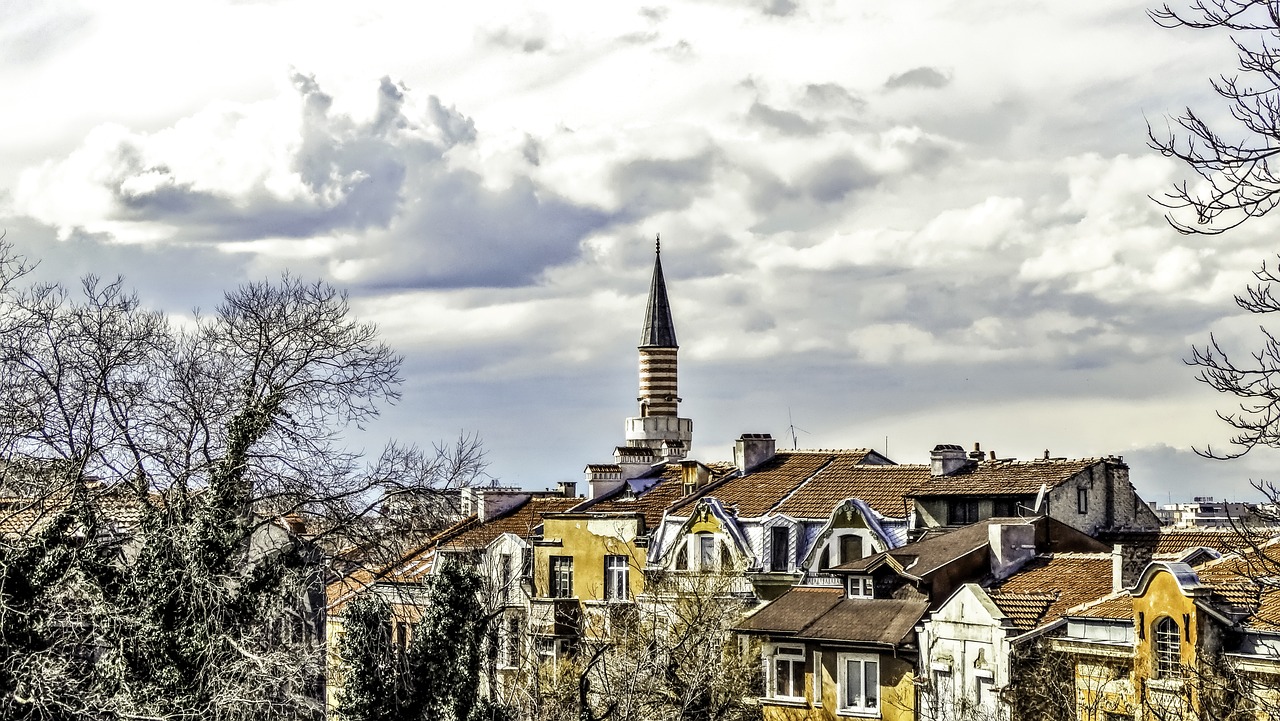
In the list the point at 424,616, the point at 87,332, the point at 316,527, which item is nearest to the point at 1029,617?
the point at 424,616

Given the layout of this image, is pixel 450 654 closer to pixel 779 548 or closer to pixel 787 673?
pixel 787 673

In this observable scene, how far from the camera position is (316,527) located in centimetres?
2712

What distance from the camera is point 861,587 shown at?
4428cm

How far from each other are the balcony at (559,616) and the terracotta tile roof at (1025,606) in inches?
569

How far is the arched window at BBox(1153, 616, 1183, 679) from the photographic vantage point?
33625 mm

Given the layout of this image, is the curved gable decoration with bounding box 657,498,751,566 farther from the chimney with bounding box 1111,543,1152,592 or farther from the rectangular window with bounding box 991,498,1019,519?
the chimney with bounding box 1111,543,1152,592

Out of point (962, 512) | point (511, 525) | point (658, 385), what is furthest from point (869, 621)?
point (658, 385)

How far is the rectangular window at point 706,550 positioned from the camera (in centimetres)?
4912

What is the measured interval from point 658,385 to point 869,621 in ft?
148

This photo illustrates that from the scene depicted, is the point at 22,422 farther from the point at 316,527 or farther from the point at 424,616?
the point at 424,616

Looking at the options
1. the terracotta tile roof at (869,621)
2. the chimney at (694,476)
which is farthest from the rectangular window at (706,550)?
the terracotta tile roof at (869,621)

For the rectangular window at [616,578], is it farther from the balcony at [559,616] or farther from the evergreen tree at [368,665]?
the evergreen tree at [368,665]

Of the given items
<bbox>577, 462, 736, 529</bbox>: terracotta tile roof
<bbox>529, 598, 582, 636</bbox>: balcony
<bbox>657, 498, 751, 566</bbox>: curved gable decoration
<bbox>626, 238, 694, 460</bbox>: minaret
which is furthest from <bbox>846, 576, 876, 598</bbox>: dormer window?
<bbox>626, 238, 694, 460</bbox>: minaret

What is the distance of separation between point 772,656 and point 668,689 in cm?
498
